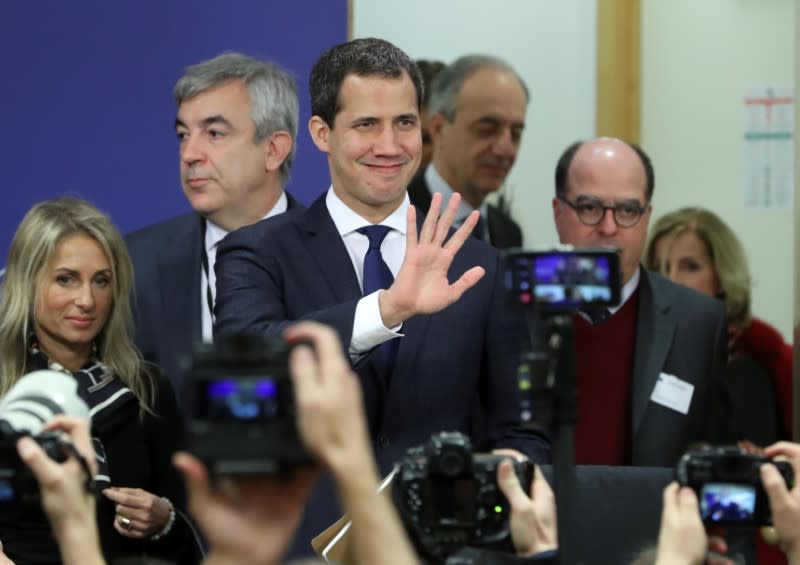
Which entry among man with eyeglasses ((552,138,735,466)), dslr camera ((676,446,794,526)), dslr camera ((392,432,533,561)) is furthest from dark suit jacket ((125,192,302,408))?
dslr camera ((676,446,794,526))

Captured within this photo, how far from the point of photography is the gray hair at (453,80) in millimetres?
5223

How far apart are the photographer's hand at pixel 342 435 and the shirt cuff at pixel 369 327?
136 cm

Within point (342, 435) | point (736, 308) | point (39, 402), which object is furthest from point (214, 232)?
point (342, 435)

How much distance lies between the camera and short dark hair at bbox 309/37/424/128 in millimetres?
3449

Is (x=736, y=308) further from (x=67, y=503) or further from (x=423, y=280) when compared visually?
(x=67, y=503)

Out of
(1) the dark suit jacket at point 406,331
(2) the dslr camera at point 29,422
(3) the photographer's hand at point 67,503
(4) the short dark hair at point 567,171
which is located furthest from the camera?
(4) the short dark hair at point 567,171

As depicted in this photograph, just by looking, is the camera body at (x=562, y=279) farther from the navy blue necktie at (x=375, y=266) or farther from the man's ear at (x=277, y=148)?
the man's ear at (x=277, y=148)

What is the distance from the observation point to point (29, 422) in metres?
2.29

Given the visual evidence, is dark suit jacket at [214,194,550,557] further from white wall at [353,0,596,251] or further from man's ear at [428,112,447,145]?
white wall at [353,0,596,251]

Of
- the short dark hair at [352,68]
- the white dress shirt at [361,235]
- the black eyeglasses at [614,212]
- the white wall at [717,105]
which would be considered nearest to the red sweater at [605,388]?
the black eyeglasses at [614,212]

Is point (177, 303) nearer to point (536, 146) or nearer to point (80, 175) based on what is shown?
point (80, 175)

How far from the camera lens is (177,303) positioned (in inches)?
165

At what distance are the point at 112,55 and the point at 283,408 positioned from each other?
130 inches

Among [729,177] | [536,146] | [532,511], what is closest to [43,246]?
[532,511]
